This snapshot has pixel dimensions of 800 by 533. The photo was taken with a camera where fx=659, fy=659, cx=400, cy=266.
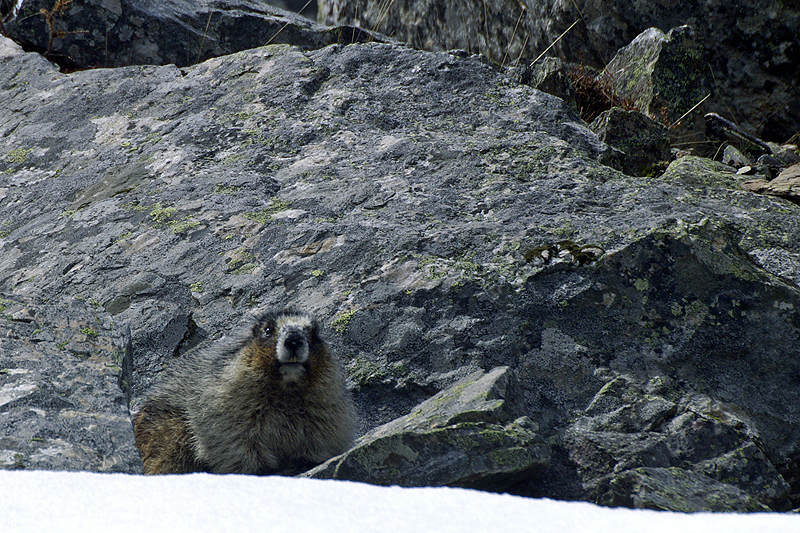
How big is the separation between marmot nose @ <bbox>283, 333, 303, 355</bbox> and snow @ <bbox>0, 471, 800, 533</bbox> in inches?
46.9

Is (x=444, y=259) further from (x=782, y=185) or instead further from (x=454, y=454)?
(x=782, y=185)

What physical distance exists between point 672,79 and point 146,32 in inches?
252

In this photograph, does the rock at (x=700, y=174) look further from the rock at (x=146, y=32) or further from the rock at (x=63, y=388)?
the rock at (x=63, y=388)

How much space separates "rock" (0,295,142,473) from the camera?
2.88 metres

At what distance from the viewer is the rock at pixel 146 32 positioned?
7840mm

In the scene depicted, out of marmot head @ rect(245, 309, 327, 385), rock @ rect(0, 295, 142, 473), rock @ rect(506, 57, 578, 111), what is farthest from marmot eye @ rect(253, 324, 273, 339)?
rock @ rect(506, 57, 578, 111)

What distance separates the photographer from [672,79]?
7941 mm

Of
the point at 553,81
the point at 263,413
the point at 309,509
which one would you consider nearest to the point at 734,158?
the point at 553,81

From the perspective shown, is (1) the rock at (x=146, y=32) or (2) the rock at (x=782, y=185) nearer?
(2) the rock at (x=782, y=185)

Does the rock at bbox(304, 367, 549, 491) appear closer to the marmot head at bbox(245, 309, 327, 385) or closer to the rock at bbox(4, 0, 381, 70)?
the marmot head at bbox(245, 309, 327, 385)

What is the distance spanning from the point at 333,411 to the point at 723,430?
2.13m

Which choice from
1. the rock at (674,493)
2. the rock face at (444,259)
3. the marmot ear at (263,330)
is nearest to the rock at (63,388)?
the rock face at (444,259)

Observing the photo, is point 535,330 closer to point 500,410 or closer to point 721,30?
point 500,410

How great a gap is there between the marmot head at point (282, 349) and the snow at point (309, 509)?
1.22 meters
